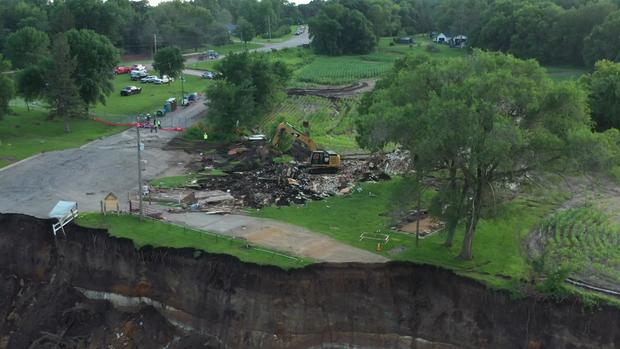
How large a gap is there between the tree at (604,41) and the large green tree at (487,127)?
62.2 meters

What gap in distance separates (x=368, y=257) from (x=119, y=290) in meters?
13.8

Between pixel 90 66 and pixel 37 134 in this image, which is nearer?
pixel 37 134

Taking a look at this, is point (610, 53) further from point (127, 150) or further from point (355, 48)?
point (127, 150)

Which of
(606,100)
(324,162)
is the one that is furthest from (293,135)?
(606,100)

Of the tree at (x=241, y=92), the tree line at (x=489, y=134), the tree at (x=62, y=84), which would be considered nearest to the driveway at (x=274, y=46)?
the tree at (x=241, y=92)

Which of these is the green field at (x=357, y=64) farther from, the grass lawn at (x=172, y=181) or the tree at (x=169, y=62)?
the grass lawn at (x=172, y=181)

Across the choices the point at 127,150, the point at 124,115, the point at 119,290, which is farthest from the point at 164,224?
the point at 124,115

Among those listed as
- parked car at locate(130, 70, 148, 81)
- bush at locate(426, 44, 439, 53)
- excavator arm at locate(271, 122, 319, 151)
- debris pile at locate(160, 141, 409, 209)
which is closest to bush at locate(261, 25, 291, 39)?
bush at locate(426, 44, 439, 53)

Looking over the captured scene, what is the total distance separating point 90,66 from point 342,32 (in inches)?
2532

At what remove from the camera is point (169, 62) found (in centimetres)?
8769

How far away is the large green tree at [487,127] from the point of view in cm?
2878

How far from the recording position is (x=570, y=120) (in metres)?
30.0

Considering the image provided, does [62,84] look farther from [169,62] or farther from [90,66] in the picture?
[169,62]

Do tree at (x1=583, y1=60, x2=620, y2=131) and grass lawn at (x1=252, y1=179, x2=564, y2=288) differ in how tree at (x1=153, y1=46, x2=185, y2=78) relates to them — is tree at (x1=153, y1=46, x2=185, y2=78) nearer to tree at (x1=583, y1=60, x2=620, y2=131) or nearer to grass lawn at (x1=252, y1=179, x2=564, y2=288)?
grass lawn at (x1=252, y1=179, x2=564, y2=288)
